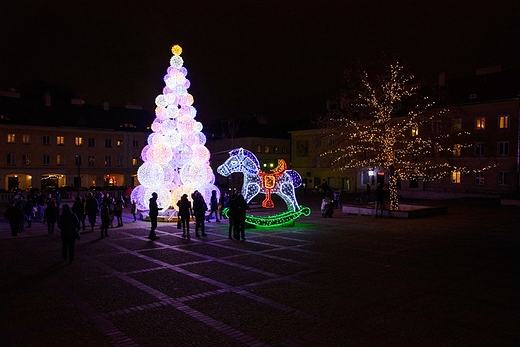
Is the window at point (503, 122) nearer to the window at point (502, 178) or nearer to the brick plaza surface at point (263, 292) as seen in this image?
the window at point (502, 178)

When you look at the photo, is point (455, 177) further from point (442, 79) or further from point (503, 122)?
point (442, 79)

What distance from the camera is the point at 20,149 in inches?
1987

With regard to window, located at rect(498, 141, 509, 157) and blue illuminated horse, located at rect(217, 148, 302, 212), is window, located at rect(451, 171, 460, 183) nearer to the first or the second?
window, located at rect(498, 141, 509, 157)

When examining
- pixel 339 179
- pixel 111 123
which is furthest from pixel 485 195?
pixel 111 123

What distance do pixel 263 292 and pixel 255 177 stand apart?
39.2 feet

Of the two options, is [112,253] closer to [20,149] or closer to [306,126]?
[20,149]

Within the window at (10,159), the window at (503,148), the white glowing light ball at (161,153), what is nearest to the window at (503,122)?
the window at (503,148)

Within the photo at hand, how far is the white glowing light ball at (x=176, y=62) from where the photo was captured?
21859 millimetres

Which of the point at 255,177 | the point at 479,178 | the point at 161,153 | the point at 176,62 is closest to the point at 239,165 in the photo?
the point at 255,177

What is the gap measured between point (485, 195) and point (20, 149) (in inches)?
2186

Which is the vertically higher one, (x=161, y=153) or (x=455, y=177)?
(x=161, y=153)

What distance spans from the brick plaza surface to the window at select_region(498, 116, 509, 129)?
30.9 metres

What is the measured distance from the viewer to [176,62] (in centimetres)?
2192

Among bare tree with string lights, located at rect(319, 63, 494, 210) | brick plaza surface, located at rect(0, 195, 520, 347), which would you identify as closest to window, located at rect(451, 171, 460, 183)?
bare tree with string lights, located at rect(319, 63, 494, 210)
